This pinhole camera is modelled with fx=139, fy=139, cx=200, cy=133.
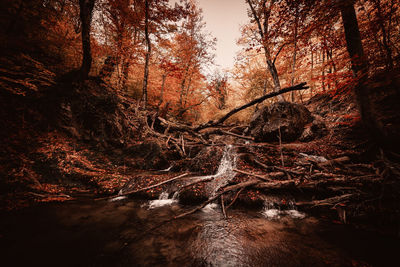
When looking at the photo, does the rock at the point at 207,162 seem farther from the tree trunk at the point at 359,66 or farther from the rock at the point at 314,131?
the tree trunk at the point at 359,66

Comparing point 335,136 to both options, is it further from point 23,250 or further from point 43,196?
point 43,196

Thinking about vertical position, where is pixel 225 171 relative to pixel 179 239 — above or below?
above

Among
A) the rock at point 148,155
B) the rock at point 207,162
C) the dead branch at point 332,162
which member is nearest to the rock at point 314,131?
the dead branch at point 332,162

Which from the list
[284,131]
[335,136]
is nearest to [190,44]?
[284,131]

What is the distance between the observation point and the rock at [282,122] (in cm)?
877

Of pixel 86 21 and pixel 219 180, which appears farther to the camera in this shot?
pixel 86 21

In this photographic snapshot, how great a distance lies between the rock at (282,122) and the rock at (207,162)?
3.54 meters

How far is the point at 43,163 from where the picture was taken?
5.11m

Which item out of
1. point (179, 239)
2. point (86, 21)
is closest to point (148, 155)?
point (179, 239)

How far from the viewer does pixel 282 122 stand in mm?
8836

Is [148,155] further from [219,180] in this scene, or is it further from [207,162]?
[219,180]

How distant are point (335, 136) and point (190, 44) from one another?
14.8m

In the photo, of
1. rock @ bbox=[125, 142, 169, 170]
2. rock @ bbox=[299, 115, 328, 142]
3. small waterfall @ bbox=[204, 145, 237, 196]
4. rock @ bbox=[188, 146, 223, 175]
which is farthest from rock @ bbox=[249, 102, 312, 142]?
rock @ bbox=[125, 142, 169, 170]

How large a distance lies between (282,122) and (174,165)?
724cm
